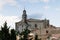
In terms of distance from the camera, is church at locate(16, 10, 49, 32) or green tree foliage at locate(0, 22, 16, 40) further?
church at locate(16, 10, 49, 32)

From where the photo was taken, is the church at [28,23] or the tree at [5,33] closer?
the tree at [5,33]

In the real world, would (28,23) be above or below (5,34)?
below

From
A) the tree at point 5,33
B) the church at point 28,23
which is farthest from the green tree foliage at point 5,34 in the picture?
the church at point 28,23

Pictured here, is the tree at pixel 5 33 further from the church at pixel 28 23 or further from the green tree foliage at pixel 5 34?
the church at pixel 28 23

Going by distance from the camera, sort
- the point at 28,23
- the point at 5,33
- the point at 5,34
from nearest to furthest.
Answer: the point at 5,34, the point at 5,33, the point at 28,23

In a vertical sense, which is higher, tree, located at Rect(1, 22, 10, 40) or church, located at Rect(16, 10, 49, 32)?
tree, located at Rect(1, 22, 10, 40)

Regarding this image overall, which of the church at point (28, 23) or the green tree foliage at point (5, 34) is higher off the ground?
the green tree foliage at point (5, 34)

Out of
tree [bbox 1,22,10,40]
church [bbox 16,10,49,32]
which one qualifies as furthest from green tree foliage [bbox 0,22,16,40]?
church [bbox 16,10,49,32]

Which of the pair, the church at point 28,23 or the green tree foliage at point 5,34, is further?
the church at point 28,23

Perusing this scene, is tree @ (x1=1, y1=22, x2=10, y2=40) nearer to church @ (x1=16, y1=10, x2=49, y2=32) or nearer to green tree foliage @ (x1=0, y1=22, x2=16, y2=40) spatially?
green tree foliage @ (x1=0, y1=22, x2=16, y2=40)

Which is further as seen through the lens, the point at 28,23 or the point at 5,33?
the point at 28,23

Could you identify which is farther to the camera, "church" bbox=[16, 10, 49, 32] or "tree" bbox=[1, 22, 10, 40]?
"church" bbox=[16, 10, 49, 32]

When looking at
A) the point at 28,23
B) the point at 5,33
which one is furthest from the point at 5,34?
the point at 28,23

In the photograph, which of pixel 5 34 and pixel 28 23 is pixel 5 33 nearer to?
pixel 5 34
